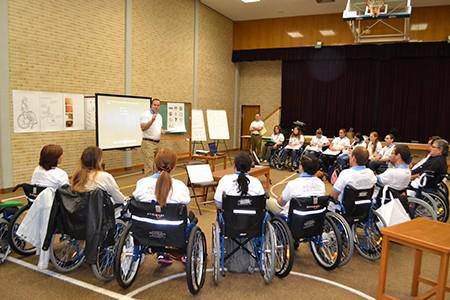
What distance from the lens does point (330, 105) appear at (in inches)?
445

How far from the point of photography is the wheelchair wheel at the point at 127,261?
2.53 meters

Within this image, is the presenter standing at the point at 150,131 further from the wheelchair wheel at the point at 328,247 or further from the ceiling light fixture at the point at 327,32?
the ceiling light fixture at the point at 327,32

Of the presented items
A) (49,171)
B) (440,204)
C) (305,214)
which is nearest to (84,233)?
(49,171)

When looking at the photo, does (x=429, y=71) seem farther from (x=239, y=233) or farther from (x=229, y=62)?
(x=239, y=233)

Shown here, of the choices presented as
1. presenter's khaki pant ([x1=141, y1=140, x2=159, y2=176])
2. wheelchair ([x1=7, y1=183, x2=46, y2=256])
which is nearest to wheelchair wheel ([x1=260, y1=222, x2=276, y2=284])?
wheelchair ([x1=7, y1=183, x2=46, y2=256])

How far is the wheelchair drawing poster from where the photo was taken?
553 cm

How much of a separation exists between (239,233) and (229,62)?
9971 millimetres

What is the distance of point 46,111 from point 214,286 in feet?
15.1

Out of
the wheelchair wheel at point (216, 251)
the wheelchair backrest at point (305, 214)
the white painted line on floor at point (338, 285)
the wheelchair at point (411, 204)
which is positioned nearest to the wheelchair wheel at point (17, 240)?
the wheelchair wheel at point (216, 251)

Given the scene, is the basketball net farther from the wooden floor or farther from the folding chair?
the wooden floor

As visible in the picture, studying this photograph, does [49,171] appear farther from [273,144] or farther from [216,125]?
[273,144]

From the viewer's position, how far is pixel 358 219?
3.24 m

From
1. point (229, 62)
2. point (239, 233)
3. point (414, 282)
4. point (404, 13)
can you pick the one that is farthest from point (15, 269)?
point (229, 62)

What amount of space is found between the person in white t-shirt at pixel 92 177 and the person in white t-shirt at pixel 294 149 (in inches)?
252
